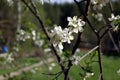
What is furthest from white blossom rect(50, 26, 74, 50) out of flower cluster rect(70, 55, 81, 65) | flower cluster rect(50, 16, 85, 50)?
flower cluster rect(70, 55, 81, 65)

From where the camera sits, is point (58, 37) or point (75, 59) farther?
point (75, 59)

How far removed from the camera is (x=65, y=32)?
1957 millimetres

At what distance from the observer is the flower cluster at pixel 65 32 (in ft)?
6.31

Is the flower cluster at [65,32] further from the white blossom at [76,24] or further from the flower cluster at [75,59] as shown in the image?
the flower cluster at [75,59]

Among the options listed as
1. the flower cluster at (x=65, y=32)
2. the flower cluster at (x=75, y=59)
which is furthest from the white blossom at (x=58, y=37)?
the flower cluster at (x=75, y=59)

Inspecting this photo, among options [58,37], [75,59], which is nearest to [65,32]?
[58,37]

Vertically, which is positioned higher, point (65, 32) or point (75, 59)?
point (65, 32)

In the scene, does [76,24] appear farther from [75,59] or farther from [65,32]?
[75,59]

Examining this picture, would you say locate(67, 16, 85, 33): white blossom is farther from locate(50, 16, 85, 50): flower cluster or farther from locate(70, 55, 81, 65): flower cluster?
locate(70, 55, 81, 65): flower cluster

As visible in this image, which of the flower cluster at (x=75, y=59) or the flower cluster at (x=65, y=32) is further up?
the flower cluster at (x=65, y=32)

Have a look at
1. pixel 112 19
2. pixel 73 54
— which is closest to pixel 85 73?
pixel 73 54

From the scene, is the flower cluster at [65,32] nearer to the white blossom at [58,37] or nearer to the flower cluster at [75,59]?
the white blossom at [58,37]

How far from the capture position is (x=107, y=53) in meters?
32.4

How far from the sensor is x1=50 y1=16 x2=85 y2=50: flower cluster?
192 cm
